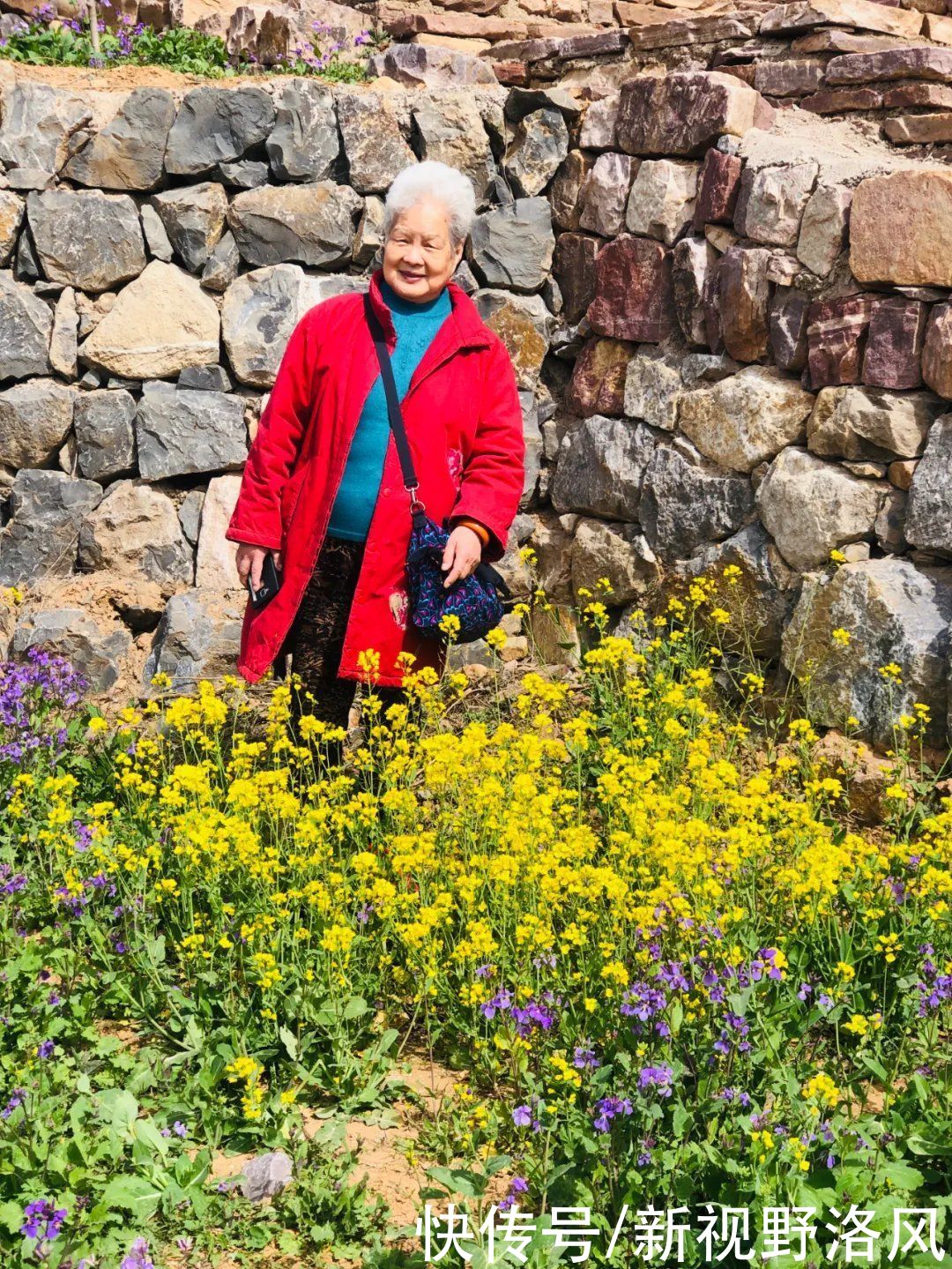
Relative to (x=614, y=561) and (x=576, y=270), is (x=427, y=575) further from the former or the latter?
(x=576, y=270)

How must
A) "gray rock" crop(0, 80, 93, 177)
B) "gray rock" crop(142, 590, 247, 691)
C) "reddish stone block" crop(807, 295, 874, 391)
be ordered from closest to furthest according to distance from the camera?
"reddish stone block" crop(807, 295, 874, 391), "gray rock" crop(142, 590, 247, 691), "gray rock" crop(0, 80, 93, 177)

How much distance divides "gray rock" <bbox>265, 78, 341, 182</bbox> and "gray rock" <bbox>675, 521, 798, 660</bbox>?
2238 mm

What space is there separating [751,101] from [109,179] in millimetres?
2496

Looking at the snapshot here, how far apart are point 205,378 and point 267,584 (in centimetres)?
A: 166

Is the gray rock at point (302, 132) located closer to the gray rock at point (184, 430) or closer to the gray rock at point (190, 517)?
the gray rock at point (184, 430)

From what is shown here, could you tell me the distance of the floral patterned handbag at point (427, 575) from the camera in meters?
3.97

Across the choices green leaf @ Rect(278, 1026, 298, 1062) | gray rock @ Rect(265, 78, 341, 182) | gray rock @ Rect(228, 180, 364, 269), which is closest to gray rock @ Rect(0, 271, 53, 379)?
gray rock @ Rect(228, 180, 364, 269)

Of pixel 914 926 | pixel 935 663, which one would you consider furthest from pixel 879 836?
pixel 914 926

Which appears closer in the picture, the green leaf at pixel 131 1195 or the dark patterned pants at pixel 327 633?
the green leaf at pixel 131 1195

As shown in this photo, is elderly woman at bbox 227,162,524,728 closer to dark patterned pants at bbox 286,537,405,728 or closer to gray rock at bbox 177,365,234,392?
dark patterned pants at bbox 286,537,405,728

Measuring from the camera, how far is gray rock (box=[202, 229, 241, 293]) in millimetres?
5430

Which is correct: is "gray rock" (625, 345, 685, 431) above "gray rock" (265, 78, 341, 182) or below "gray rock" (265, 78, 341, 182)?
below

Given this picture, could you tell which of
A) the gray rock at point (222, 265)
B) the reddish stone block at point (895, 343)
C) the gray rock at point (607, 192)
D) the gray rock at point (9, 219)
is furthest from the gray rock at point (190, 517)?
the reddish stone block at point (895, 343)

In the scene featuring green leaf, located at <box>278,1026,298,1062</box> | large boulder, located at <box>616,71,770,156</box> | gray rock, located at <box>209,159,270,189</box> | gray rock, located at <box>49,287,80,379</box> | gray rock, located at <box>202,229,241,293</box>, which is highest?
large boulder, located at <box>616,71,770,156</box>
